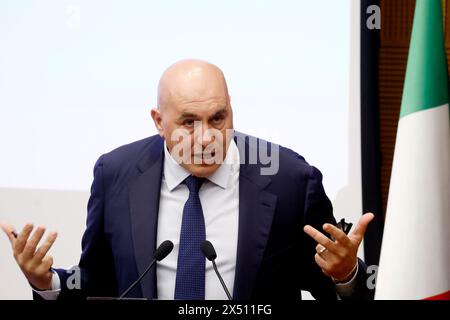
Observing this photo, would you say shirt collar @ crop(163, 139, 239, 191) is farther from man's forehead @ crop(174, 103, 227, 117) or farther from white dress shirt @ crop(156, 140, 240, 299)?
man's forehead @ crop(174, 103, 227, 117)

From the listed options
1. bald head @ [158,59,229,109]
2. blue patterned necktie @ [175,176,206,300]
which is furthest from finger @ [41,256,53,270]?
bald head @ [158,59,229,109]

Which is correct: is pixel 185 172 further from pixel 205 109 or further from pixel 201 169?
pixel 205 109

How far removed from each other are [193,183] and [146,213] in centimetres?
17

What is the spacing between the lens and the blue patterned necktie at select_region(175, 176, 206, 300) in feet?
7.25

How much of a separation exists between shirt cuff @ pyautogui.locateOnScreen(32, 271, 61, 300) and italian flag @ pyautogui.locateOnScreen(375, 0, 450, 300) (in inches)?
35.8

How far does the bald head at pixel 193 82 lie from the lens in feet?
7.50

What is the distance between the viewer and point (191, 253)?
2.24 m

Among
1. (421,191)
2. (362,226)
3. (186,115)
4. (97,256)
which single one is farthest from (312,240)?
(97,256)

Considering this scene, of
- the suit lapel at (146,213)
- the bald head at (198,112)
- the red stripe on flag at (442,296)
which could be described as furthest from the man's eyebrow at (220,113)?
the red stripe on flag at (442,296)

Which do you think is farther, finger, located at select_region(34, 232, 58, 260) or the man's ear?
the man's ear

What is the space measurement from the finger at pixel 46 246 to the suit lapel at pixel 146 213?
0.29 m

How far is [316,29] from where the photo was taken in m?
3.00

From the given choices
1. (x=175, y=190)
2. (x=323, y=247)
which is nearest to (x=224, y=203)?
(x=175, y=190)
